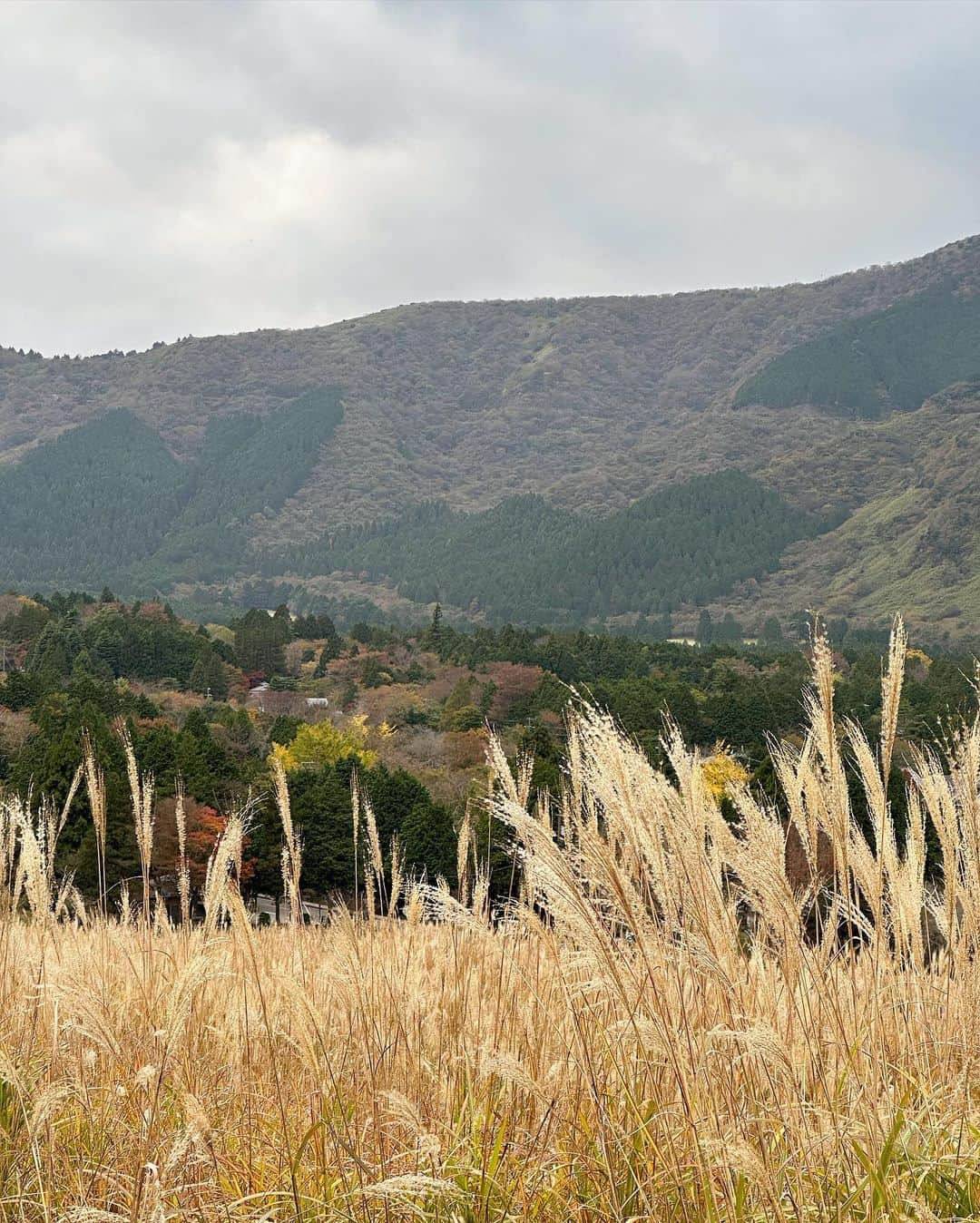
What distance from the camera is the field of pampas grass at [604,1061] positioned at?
2.94m

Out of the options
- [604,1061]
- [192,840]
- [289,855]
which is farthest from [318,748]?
[604,1061]

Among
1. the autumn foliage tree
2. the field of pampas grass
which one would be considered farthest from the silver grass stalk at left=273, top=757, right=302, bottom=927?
the autumn foliage tree

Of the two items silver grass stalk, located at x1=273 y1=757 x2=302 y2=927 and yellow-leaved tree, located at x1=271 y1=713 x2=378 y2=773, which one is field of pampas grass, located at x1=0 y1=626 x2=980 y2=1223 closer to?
silver grass stalk, located at x1=273 y1=757 x2=302 y2=927

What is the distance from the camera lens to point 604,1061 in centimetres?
385

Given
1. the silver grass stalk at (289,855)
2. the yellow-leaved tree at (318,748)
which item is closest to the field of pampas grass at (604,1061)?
the silver grass stalk at (289,855)

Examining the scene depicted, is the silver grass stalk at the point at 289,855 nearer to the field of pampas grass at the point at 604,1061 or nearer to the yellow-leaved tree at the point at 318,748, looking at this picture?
the field of pampas grass at the point at 604,1061

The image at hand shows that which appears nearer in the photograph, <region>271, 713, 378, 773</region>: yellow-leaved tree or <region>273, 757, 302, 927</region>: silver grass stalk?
<region>273, 757, 302, 927</region>: silver grass stalk

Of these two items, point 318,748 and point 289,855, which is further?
point 318,748

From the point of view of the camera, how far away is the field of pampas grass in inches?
116

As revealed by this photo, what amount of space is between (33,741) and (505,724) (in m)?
32.6

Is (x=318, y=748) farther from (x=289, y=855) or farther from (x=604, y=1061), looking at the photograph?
(x=604, y=1061)

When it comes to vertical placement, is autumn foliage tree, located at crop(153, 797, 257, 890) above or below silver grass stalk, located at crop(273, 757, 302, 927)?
below

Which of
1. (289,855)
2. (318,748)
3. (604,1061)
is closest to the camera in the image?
(604,1061)

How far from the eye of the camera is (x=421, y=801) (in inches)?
1657
